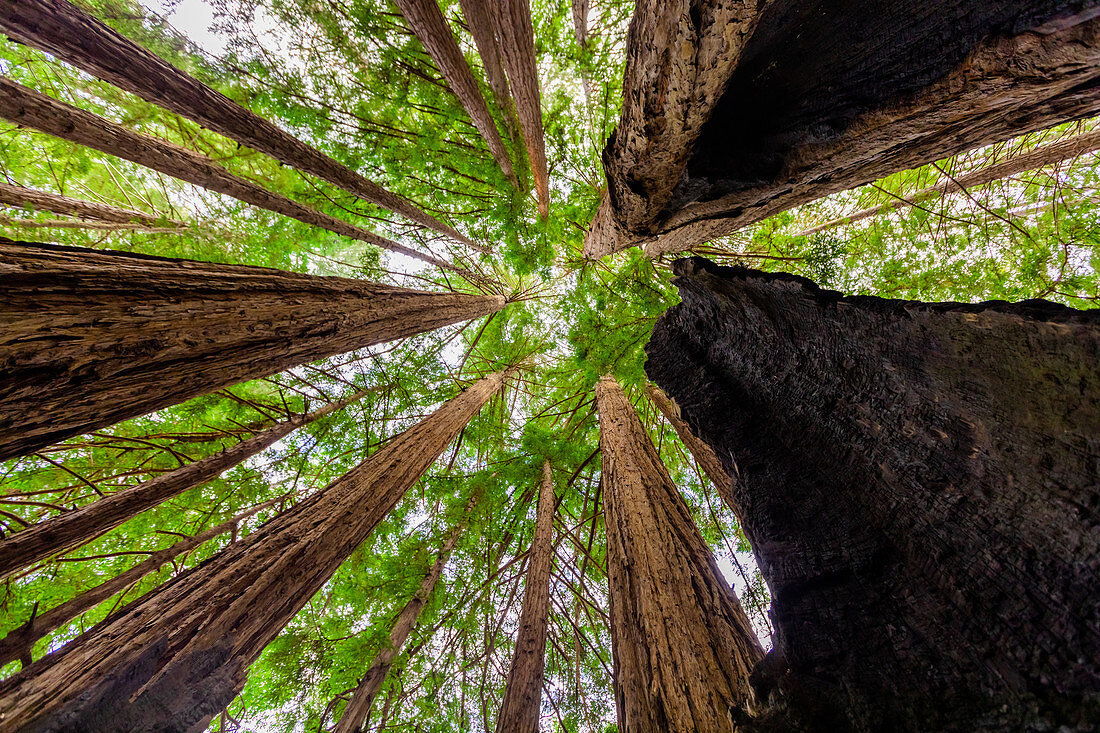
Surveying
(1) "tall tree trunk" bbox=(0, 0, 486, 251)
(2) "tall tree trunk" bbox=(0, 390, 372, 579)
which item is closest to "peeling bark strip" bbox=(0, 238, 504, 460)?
(1) "tall tree trunk" bbox=(0, 0, 486, 251)

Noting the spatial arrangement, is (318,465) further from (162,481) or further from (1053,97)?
(1053,97)

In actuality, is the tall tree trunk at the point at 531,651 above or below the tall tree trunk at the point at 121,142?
below

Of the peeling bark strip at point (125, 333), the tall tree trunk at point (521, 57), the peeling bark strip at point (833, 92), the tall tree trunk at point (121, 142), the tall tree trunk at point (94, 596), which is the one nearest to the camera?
the peeling bark strip at point (833, 92)

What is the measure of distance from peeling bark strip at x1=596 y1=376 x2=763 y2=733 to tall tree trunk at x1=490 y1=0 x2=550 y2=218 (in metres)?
3.99

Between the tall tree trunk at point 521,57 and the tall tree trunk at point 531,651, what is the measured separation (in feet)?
15.8

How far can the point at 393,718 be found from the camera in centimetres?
463

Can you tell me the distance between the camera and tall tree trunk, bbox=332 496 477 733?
13.3 ft

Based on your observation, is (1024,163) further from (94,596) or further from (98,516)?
(94,596)

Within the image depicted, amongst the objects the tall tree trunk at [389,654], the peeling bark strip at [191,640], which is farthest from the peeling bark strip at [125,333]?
the tall tree trunk at [389,654]

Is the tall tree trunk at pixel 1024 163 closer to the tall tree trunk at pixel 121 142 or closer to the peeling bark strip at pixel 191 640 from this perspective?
the peeling bark strip at pixel 191 640

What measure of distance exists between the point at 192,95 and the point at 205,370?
10.5 feet

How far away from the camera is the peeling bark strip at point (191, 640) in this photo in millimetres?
1340

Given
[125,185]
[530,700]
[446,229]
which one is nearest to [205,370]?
[530,700]

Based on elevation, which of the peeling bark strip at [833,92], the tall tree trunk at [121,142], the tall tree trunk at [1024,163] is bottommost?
the tall tree trunk at [1024,163]
